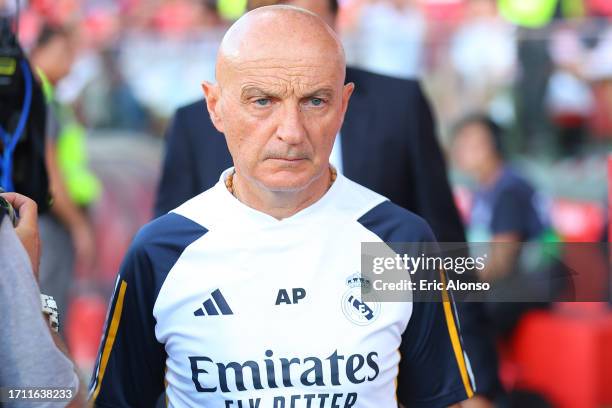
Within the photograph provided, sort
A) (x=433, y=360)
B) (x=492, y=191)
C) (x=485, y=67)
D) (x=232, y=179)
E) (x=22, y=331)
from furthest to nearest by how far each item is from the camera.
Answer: (x=485, y=67) < (x=492, y=191) < (x=232, y=179) < (x=433, y=360) < (x=22, y=331)

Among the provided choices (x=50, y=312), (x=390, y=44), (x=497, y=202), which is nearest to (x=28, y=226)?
(x=50, y=312)

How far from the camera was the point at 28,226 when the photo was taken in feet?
7.51

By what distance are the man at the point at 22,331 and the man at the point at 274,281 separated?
47 cm

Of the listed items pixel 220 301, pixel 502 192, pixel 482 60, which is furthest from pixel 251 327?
pixel 482 60

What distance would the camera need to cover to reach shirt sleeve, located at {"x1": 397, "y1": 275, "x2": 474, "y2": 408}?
8.79 ft

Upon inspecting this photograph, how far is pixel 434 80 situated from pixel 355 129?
5.15 meters

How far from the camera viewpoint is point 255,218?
2646mm

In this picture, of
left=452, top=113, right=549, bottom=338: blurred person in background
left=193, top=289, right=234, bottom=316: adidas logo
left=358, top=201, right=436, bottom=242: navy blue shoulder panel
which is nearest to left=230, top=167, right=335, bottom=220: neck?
left=358, top=201, right=436, bottom=242: navy blue shoulder panel

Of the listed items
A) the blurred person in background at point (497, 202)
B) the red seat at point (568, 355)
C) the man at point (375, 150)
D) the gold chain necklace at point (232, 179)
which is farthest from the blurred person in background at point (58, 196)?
the gold chain necklace at point (232, 179)

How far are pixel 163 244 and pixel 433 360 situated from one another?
718mm

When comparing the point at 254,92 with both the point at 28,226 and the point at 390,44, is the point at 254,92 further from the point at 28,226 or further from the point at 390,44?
the point at 390,44

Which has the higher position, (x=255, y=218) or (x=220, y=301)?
(x=255, y=218)

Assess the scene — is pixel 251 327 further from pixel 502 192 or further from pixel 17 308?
pixel 502 192

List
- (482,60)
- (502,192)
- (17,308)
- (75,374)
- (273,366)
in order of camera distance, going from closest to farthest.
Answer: (17,308) → (75,374) → (273,366) → (502,192) → (482,60)
